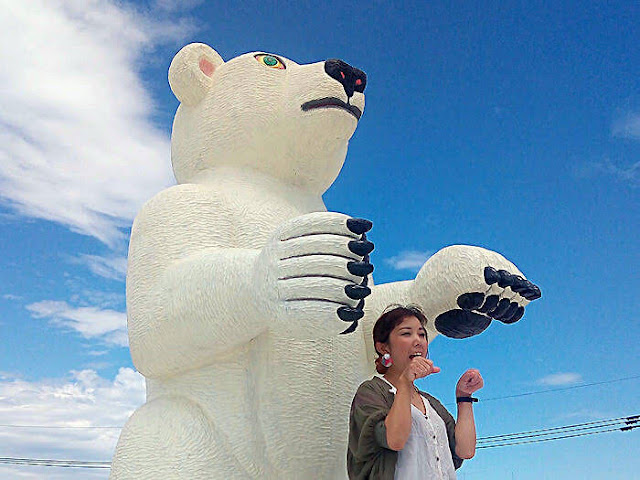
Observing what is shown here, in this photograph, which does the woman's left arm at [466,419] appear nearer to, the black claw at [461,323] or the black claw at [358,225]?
the black claw at [461,323]

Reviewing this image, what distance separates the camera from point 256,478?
2.32 meters

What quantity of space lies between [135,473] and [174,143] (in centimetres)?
150

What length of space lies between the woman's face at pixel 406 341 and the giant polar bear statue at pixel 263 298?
282 millimetres

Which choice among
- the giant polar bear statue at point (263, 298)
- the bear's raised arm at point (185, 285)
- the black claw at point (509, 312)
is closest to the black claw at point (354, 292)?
the giant polar bear statue at point (263, 298)

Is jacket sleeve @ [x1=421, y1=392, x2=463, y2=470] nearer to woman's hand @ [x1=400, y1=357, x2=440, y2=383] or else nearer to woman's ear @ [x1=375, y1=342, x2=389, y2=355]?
woman's ear @ [x1=375, y1=342, x2=389, y2=355]

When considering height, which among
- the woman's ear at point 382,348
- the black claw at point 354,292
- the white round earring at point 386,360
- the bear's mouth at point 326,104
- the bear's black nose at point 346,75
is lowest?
the white round earring at point 386,360

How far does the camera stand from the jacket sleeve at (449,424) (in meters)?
2.25

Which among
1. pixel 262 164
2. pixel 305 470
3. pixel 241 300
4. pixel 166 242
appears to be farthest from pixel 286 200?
pixel 305 470

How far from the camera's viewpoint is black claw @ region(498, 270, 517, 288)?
2336 millimetres

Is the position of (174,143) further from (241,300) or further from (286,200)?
(241,300)

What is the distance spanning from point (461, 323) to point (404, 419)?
74cm

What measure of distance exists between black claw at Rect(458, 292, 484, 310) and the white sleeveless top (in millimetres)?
423

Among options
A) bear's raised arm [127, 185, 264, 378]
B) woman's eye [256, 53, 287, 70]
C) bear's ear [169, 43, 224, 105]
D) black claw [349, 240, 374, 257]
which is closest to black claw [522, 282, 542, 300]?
black claw [349, 240, 374, 257]

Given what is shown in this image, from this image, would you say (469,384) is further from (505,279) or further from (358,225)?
(358,225)
